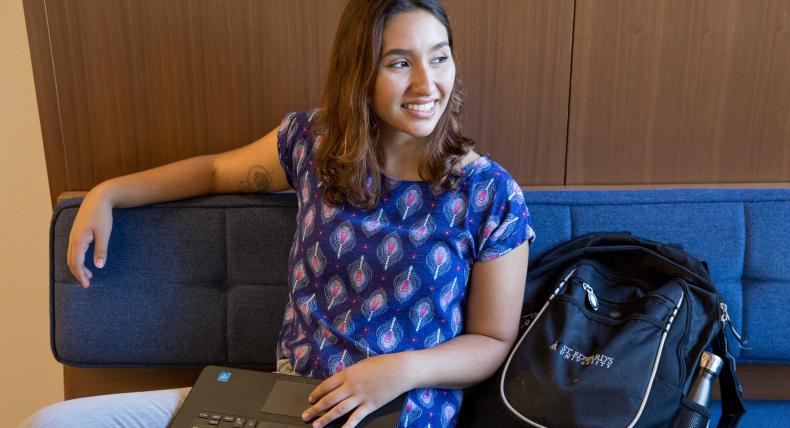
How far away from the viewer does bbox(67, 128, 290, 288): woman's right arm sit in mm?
1384

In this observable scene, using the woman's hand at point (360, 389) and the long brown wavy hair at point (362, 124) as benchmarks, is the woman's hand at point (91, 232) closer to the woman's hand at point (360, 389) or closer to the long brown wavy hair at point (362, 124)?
the long brown wavy hair at point (362, 124)

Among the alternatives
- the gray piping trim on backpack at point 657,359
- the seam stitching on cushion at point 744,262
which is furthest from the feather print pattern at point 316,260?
the seam stitching on cushion at point 744,262

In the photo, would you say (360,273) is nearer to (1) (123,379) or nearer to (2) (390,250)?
(2) (390,250)

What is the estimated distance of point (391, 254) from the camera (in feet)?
4.08

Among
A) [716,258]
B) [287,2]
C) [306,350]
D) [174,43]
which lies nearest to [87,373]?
[306,350]

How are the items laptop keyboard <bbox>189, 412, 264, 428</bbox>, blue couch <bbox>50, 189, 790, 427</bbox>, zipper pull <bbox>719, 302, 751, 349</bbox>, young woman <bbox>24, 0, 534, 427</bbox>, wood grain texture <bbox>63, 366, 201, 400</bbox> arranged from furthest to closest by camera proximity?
wood grain texture <bbox>63, 366, 201, 400</bbox> → blue couch <bbox>50, 189, 790, 427</bbox> → zipper pull <bbox>719, 302, 751, 349</bbox> → young woman <bbox>24, 0, 534, 427</bbox> → laptop keyboard <bbox>189, 412, 264, 428</bbox>

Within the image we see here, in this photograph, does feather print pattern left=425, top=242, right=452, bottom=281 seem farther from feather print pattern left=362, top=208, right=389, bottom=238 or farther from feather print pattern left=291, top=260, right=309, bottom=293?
feather print pattern left=291, top=260, right=309, bottom=293

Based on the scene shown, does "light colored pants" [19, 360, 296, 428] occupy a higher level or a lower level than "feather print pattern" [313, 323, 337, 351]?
lower

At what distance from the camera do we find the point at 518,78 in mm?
1536

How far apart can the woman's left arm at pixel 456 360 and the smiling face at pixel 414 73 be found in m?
0.29

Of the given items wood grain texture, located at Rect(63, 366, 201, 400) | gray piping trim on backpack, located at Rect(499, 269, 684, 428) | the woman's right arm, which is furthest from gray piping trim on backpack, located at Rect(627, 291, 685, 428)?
wood grain texture, located at Rect(63, 366, 201, 400)

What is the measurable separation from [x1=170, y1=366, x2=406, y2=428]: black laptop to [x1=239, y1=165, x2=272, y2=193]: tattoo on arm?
16.9 inches

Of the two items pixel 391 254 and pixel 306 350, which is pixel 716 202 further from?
pixel 306 350

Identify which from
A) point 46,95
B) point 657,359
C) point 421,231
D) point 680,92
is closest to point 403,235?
point 421,231
